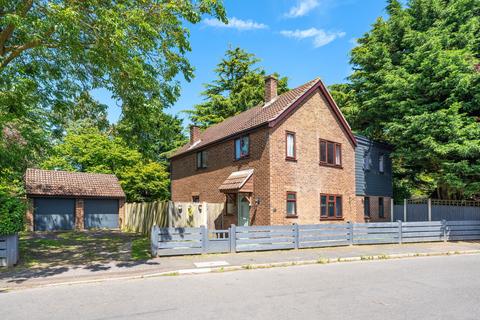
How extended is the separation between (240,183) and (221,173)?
12.2ft

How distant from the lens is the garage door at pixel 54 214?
27.6m

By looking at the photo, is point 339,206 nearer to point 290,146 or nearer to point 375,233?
point 375,233

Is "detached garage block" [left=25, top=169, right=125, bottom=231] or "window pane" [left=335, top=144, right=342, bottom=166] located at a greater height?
"window pane" [left=335, top=144, right=342, bottom=166]

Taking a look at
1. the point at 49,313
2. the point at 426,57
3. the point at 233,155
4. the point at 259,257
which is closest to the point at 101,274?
the point at 49,313

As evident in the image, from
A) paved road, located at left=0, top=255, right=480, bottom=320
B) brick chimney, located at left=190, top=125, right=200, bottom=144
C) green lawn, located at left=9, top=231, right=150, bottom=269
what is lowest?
green lawn, located at left=9, top=231, right=150, bottom=269

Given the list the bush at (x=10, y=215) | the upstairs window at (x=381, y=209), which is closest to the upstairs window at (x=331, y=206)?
the upstairs window at (x=381, y=209)

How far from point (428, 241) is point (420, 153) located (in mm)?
6118

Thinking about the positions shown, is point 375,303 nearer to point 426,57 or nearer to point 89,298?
point 89,298

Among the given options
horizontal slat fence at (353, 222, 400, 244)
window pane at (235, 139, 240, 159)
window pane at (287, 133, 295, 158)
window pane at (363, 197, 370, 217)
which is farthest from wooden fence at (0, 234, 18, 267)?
window pane at (363, 197, 370, 217)

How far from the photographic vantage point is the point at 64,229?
28266 millimetres

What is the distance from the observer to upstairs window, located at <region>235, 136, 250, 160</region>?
2050 cm

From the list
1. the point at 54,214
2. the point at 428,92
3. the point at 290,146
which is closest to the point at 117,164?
the point at 54,214

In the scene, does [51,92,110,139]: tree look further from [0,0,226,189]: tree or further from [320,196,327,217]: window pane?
[320,196,327,217]: window pane

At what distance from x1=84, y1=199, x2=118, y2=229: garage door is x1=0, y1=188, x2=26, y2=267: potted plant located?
1873cm
